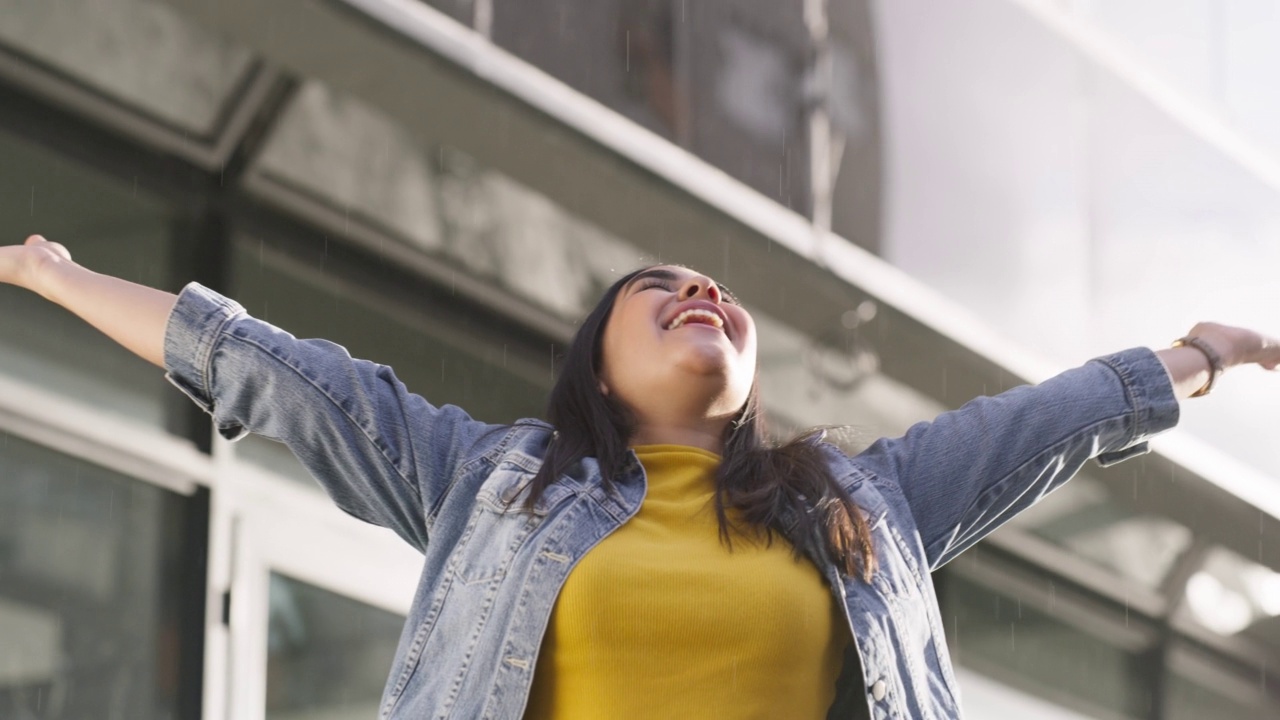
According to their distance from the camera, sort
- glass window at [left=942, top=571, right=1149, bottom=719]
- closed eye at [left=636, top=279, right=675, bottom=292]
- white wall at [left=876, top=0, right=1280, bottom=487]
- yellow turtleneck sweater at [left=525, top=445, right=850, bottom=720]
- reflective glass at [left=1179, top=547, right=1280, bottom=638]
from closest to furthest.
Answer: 1. yellow turtleneck sweater at [left=525, top=445, right=850, bottom=720]
2. closed eye at [left=636, top=279, right=675, bottom=292]
3. white wall at [left=876, top=0, right=1280, bottom=487]
4. reflective glass at [left=1179, top=547, right=1280, bottom=638]
5. glass window at [left=942, top=571, right=1149, bottom=719]

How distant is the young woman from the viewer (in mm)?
1993

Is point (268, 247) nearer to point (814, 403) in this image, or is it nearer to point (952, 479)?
point (814, 403)

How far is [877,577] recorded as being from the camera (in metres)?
2.10

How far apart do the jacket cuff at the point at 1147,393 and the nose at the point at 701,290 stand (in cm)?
57

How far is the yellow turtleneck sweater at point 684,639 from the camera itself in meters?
1.96

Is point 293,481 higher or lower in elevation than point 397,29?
lower

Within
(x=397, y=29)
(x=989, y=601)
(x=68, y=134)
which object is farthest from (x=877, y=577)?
(x=989, y=601)

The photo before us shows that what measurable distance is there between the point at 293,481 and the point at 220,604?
471mm

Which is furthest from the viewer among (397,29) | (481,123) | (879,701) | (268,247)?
(268,247)

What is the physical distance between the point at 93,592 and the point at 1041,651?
Result: 421 centimetres

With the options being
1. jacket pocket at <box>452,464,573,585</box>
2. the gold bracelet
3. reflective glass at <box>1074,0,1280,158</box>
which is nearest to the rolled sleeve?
jacket pocket at <box>452,464,573,585</box>

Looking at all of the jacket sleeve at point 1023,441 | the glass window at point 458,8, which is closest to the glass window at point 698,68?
the glass window at point 458,8

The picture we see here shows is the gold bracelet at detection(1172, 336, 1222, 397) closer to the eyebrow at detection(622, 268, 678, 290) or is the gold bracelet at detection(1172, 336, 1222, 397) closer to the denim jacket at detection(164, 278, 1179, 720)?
the denim jacket at detection(164, 278, 1179, 720)

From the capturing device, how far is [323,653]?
5.35m
